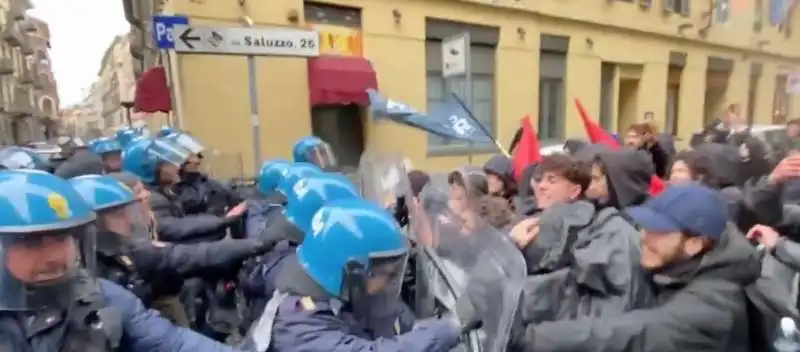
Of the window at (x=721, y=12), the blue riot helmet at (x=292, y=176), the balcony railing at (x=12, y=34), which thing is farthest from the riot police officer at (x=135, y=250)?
the balcony railing at (x=12, y=34)

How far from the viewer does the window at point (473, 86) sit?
11.7 m

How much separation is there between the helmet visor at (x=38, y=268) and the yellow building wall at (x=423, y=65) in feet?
24.4

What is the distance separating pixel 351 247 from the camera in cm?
206

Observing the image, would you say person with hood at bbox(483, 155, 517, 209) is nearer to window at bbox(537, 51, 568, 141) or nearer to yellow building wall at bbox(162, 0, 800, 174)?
yellow building wall at bbox(162, 0, 800, 174)

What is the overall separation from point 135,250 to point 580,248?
1952 mm

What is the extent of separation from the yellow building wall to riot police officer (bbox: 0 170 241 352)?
7406mm

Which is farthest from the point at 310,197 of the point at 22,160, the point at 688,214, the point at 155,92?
the point at 155,92

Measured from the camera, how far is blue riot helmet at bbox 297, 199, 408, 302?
206cm

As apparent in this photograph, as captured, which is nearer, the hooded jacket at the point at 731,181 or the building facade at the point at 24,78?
the hooded jacket at the point at 731,181

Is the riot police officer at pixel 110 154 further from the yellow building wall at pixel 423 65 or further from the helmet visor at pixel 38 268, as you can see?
the helmet visor at pixel 38 268

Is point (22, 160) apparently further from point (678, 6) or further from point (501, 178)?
point (678, 6)

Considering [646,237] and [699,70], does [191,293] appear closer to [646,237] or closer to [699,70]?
[646,237]

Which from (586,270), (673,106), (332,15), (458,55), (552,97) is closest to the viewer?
(586,270)

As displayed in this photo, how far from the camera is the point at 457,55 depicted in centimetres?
751
